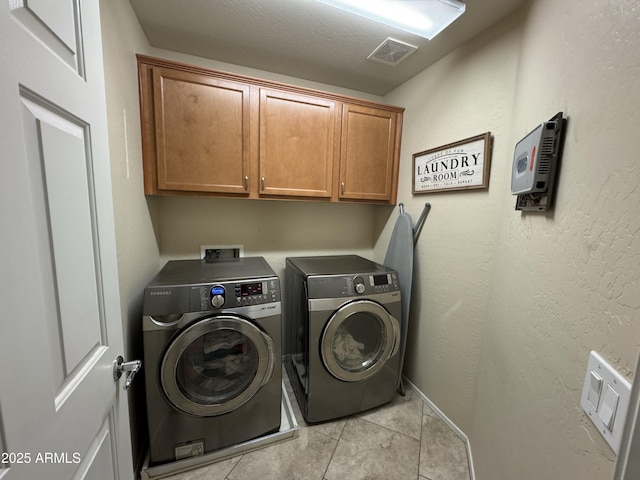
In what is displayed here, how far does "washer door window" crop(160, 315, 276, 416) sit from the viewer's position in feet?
4.14

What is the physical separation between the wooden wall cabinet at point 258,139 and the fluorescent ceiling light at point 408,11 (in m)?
0.63

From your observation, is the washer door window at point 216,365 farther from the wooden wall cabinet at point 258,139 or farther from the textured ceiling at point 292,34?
the textured ceiling at point 292,34

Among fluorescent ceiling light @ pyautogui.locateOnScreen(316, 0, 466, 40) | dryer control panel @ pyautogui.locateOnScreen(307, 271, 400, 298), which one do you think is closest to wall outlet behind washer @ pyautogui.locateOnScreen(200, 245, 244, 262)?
dryer control panel @ pyautogui.locateOnScreen(307, 271, 400, 298)

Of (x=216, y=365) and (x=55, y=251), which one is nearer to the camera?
(x=55, y=251)

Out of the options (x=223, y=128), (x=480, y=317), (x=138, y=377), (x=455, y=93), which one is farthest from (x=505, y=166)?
(x=138, y=377)

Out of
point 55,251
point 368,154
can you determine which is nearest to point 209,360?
point 55,251

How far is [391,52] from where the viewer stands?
1.66 meters

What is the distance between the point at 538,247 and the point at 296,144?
150cm

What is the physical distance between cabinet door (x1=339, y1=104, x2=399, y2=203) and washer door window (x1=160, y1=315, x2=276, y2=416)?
4.04 feet

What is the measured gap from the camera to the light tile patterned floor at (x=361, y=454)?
137 centimetres

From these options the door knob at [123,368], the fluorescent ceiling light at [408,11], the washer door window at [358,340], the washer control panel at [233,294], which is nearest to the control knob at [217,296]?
the washer control panel at [233,294]

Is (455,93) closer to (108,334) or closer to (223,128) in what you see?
(223,128)

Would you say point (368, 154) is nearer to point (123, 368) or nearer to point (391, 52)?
point (391, 52)

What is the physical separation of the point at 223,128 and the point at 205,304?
3.62 ft
